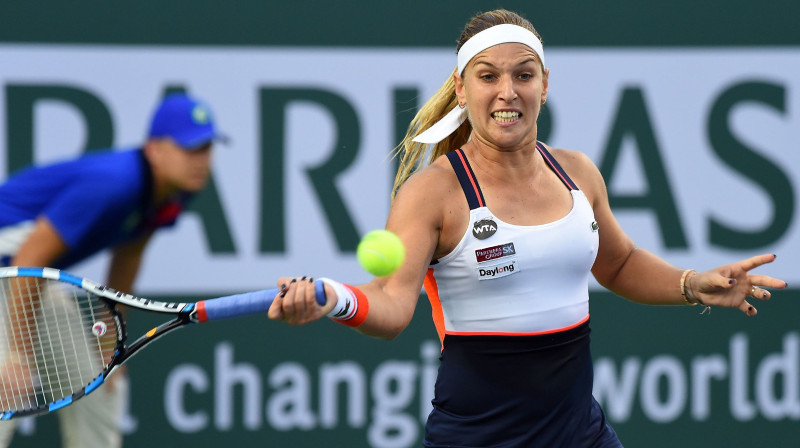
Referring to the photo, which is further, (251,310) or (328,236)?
(328,236)

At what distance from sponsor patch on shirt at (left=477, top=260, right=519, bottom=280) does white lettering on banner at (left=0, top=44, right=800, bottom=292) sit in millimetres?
2099

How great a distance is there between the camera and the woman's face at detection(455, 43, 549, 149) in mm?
2404

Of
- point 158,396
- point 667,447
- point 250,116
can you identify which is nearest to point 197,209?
point 250,116

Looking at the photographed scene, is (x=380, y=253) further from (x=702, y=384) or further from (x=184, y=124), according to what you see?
(x=702, y=384)

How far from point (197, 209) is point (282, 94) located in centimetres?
61

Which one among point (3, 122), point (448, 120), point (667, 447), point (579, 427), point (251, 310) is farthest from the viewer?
point (667, 447)

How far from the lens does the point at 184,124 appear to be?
11.4ft

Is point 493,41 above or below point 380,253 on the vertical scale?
above

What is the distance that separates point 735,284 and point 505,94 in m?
0.71

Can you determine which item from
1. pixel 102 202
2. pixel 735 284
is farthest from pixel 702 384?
pixel 102 202

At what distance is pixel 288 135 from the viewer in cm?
439

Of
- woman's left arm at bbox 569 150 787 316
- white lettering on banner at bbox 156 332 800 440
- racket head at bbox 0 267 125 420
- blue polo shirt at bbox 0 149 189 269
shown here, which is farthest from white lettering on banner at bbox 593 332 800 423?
racket head at bbox 0 267 125 420

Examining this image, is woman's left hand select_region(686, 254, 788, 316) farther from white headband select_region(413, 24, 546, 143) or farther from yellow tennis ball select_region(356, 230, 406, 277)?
yellow tennis ball select_region(356, 230, 406, 277)

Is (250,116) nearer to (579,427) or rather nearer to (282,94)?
(282,94)
